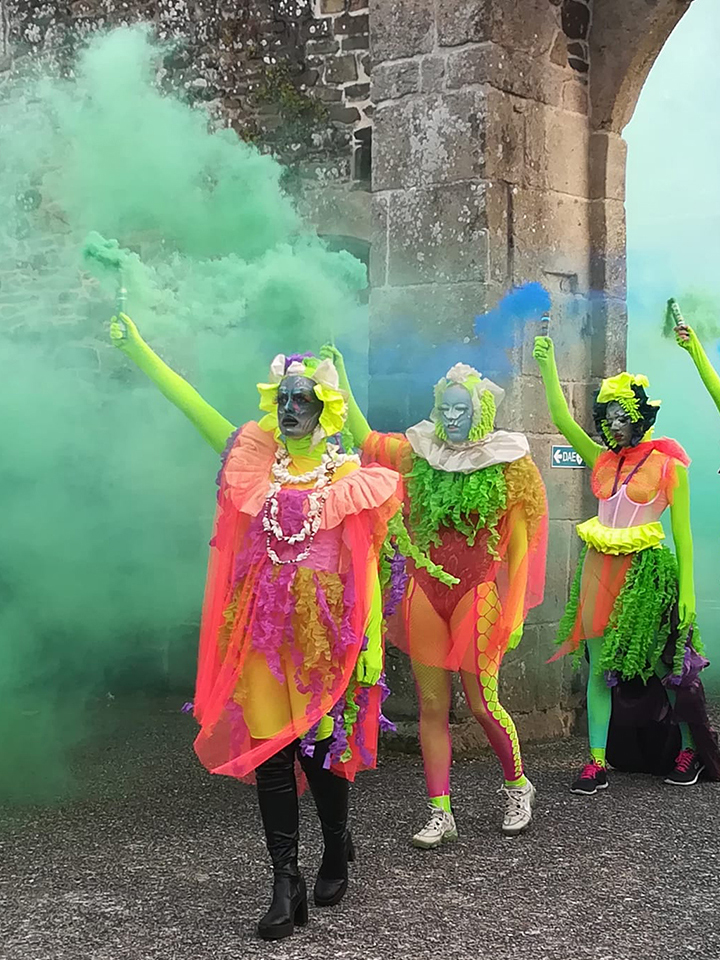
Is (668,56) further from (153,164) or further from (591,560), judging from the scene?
(591,560)

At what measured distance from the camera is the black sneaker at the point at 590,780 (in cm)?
550

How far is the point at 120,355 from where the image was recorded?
814cm

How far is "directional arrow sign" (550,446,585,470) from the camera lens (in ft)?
21.8

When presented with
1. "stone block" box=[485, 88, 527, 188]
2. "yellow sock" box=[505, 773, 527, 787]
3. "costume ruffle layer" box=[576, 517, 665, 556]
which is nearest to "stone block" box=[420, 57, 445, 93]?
"stone block" box=[485, 88, 527, 188]

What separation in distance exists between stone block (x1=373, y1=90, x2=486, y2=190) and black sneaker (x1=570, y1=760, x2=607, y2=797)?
8.60ft

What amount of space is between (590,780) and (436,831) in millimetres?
1037

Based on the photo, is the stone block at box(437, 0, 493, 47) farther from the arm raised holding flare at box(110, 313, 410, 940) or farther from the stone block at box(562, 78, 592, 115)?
the arm raised holding flare at box(110, 313, 410, 940)

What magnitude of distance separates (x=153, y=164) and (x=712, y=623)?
15.8 ft

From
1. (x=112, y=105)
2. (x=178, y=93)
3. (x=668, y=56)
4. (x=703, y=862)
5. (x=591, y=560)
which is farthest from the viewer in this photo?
(x=668, y=56)

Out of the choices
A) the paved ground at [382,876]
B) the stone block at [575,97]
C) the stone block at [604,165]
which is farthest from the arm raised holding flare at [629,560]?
the stone block at [575,97]

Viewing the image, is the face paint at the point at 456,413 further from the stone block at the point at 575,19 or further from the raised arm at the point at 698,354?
the stone block at the point at 575,19

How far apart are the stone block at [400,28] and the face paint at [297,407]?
2.89 m

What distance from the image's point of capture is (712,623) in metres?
9.34

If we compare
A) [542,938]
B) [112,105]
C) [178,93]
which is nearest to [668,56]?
[178,93]
